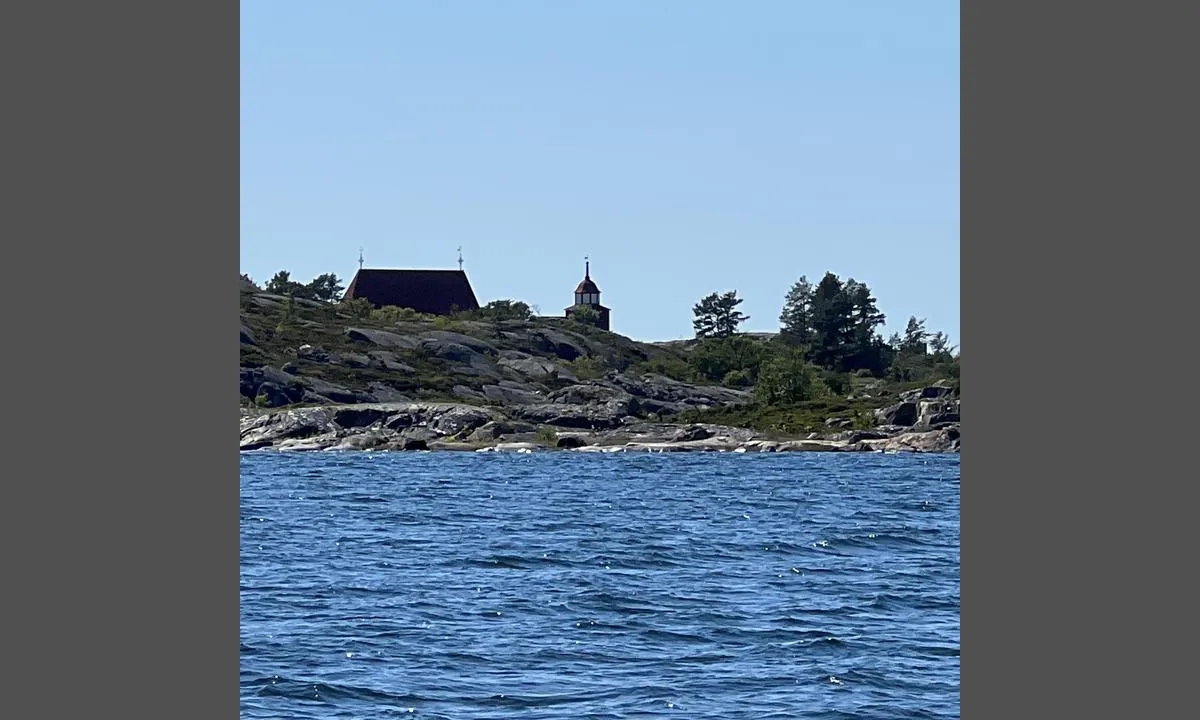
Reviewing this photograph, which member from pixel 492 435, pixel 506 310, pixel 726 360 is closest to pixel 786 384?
pixel 726 360

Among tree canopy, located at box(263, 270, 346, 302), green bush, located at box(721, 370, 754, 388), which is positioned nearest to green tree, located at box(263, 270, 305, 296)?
tree canopy, located at box(263, 270, 346, 302)

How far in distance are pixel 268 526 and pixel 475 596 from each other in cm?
1802

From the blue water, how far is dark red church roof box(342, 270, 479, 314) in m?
93.7

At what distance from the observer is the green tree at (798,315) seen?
493 ft

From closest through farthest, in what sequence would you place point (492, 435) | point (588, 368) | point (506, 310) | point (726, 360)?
point (492, 435) → point (588, 368) → point (726, 360) → point (506, 310)

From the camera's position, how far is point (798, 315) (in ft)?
506

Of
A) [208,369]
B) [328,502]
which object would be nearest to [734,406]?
[328,502]

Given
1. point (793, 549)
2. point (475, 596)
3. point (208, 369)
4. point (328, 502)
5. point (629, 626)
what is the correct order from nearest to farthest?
point (208, 369) → point (629, 626) → point (475, 596) → point (793, 549) → point (328, 502)

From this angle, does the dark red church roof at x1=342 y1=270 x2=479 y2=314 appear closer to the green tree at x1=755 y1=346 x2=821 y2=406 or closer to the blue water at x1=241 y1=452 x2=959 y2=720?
the green tree at x1=755 y1=346 x2=821 y2=406

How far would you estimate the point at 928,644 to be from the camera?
24688 mm

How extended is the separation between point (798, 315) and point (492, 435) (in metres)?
62.0

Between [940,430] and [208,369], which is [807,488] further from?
[208,369]

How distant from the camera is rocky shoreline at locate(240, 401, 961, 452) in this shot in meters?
98.1

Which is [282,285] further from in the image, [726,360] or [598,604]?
[598,604]
